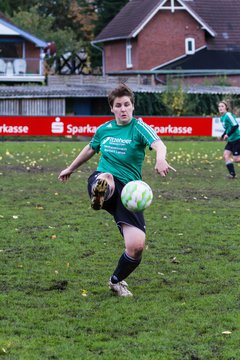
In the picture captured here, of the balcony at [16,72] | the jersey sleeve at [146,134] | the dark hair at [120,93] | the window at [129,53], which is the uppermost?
the dark hair at [120,93]

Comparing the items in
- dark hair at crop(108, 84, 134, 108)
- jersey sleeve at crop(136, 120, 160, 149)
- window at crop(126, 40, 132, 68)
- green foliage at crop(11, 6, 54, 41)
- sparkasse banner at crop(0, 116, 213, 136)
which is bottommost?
sparkasse banner at crop(0, 116, 213, 136)

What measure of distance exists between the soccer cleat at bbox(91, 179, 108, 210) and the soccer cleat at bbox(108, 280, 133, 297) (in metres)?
0.89

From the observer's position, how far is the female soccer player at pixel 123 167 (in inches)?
319

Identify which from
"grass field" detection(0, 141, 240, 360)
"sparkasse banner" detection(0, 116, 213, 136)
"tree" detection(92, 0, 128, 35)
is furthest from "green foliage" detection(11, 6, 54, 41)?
"grass field" detection(0, 141, 240, 360)

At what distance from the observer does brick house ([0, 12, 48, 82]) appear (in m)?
56.6

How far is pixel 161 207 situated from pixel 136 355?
29.1 ft

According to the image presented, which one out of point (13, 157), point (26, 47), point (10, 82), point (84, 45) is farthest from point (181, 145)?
point (84, 45)

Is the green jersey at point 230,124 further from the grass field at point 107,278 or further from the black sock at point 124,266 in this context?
the black sock at point 124,266

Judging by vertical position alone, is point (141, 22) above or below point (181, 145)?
above

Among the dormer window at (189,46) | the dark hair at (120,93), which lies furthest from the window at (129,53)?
the dark hair at (120,93)

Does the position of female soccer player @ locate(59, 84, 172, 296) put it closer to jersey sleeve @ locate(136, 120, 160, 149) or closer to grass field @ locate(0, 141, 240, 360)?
jersey sleeve @ locate(136, 120, 160, 149)

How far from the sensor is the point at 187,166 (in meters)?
24.2

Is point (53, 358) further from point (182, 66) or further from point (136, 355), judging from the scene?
point (182, 66)

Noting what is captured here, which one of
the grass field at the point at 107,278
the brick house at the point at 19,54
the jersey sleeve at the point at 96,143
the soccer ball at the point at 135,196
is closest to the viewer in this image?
the grass field at the point at 107,278
